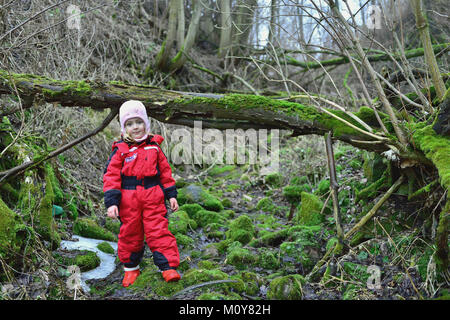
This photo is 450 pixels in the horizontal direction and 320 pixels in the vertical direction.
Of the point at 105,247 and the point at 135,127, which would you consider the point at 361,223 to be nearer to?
the point at 135,127

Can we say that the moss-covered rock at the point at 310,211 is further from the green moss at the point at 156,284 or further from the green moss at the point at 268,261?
the green moss at the point at 156,284

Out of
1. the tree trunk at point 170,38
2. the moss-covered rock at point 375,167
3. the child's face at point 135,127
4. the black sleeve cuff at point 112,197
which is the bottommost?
the black sleeve cuff at point 112,197

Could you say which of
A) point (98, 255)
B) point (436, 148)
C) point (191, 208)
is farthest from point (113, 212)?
point (436, 148)

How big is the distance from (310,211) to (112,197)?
255 cm

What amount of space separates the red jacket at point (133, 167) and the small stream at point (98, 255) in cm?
71

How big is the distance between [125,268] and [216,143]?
5.63 metres

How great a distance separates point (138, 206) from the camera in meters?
3.20

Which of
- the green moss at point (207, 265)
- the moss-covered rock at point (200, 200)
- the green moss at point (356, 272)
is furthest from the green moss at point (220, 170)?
the green moss at point (356, 272)

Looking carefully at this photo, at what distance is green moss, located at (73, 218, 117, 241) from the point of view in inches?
158

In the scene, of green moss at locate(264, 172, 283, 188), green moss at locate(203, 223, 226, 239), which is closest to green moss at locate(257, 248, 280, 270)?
green moss at locate(203, 223, 226, 239)

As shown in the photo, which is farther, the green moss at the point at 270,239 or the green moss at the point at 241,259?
the green moss at the point at 270,239

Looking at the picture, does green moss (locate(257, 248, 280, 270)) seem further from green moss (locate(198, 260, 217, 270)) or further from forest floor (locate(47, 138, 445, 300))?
green moss (locate(198, 260, 217, 270))

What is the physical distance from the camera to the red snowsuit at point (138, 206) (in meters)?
3.15
